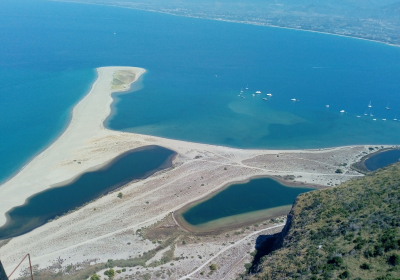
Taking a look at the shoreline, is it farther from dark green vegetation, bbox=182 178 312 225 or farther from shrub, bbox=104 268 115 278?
shrub, bbox=104 268 115 278

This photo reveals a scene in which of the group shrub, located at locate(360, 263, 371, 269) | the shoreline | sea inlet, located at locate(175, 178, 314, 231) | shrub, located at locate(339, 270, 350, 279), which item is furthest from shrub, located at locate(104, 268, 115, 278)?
shrub, located at locate(360, 263, 371, 269)

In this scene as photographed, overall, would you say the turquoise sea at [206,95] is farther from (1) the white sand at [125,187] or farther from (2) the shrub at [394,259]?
(2) the shrub at [394,259]

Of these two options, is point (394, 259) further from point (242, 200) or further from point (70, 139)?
point (70, 139)

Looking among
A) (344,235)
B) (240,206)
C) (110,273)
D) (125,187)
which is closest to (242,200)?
(240,206)

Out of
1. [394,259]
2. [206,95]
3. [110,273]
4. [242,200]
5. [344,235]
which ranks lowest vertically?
[110,273]

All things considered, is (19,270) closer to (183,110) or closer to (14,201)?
(14,201)

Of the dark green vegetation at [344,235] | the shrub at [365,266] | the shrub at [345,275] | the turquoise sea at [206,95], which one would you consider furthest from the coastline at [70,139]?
the shrub at [365,266]

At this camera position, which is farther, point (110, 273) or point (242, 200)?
point (242, 200)

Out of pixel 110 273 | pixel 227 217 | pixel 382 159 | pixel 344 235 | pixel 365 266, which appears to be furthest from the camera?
pixel 382 159
